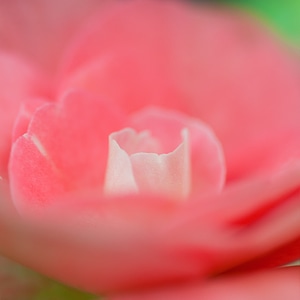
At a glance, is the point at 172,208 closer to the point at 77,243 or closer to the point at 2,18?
the point at 77,243

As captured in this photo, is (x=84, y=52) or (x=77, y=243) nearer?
(x=77, y=243)

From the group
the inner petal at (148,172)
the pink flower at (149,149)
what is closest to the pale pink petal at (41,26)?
the pink flower at (149,149)

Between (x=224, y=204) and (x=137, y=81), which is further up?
(x=137, y=81)

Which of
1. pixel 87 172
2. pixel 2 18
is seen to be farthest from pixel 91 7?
pixel 87 172

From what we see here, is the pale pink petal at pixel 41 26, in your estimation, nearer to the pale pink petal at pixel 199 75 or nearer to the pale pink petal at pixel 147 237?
the pale pink petal at pixel 199 75

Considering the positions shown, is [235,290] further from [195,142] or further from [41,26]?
[41,26]

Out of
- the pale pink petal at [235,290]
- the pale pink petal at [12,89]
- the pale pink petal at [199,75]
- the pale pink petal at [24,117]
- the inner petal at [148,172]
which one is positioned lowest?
the pale pink petal at [235,290]

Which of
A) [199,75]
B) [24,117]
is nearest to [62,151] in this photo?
[24,117]
